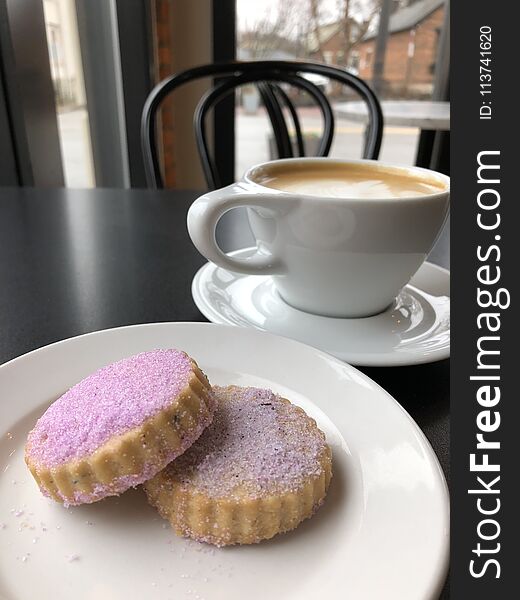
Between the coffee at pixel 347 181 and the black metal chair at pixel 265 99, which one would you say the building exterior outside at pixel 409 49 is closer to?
the black metal chair at pixel 265 99

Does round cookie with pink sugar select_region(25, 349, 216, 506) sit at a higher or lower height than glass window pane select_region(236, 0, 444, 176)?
lower

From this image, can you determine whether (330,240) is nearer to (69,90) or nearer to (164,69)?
(69,90)

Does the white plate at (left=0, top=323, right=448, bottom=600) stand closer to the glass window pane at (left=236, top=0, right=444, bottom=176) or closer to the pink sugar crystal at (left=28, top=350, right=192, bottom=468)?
the pink sugar crystal at (left=28, top=350, right=192, bottom=468)

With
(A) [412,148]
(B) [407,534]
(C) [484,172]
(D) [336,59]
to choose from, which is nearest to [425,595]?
(B) [407,534]

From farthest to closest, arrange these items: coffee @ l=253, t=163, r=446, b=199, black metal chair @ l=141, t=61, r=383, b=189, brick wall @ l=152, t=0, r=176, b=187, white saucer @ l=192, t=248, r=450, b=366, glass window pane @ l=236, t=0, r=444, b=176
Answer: glass window pane @ l=236, t=0, r=444, b=176, brick wall @ l=152, t=0, r=176, b=187, black metal chair @ l=141, t=61, r=383, b=189, coffee @ l=253, t=163, r=446, b=199, white saucer @ l=192, t=248, r=450, b=366

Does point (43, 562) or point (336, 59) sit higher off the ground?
point (336, 59)

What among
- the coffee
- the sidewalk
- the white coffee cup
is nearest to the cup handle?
the white coffee cup

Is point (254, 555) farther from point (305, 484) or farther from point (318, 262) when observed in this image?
point (318, 262)
